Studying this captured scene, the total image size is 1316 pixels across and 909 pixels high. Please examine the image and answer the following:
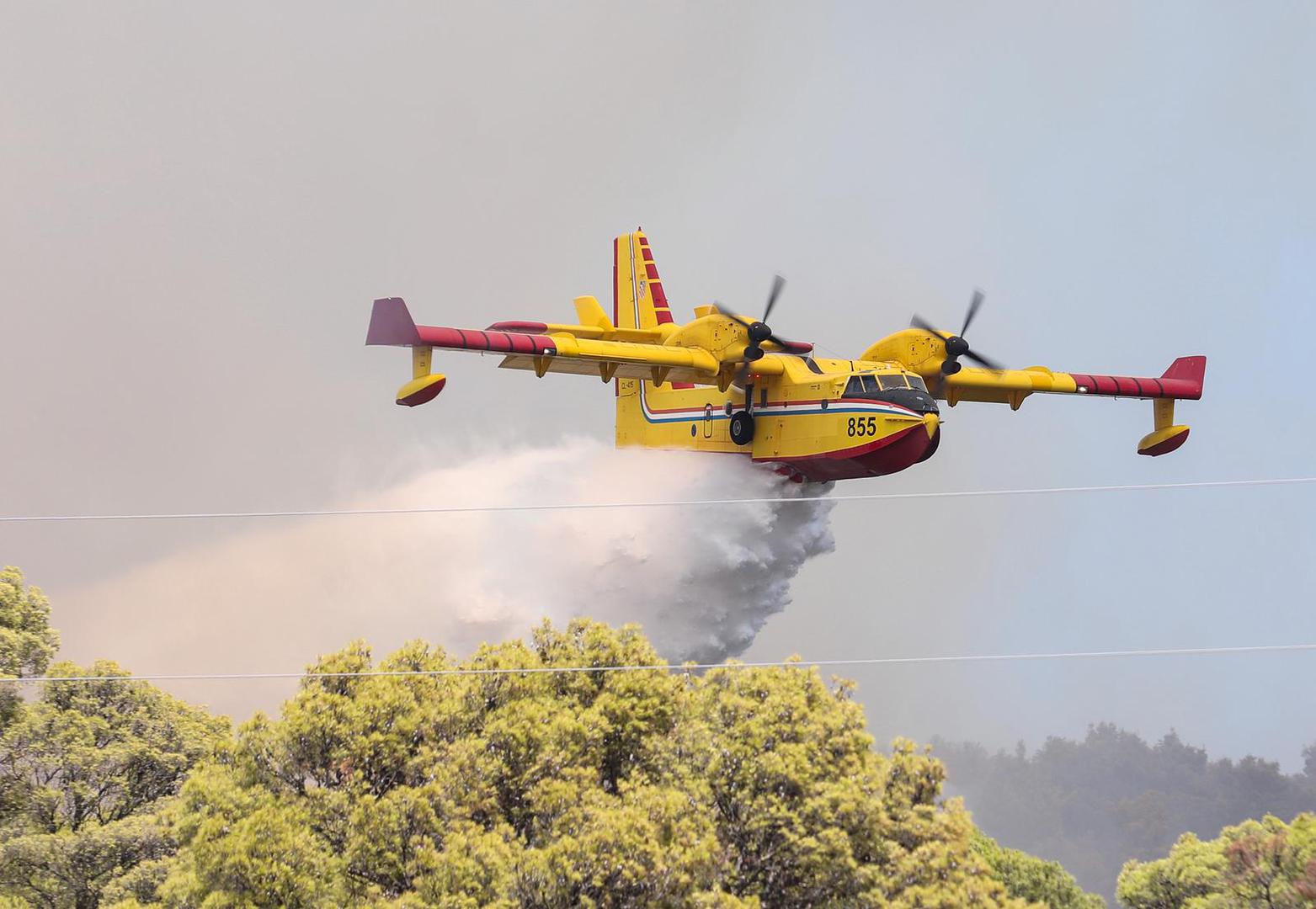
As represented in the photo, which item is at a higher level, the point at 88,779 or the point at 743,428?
the point at 743,428

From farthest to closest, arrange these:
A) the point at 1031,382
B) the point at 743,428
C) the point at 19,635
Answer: the point at 1031,382 < the point at 743,428 < the point at 19,635

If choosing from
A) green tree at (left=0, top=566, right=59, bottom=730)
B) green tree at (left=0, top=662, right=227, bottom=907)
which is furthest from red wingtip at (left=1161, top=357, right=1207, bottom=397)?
green tree at (left=0, top=566, right=59, bottom=730)

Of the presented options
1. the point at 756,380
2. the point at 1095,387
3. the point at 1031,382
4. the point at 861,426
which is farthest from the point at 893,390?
the point at 1095,387

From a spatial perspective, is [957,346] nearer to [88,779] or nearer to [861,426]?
[861,426]

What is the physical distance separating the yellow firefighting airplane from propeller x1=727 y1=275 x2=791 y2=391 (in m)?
0.03

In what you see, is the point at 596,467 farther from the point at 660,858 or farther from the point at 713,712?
the point at 660,858

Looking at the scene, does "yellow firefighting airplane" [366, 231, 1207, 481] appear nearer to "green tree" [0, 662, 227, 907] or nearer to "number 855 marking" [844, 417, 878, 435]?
"number 855 marking" [844, 417, 878, 435]

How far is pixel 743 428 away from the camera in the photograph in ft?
106

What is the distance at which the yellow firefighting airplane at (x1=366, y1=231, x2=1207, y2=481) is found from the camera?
29.1 meters

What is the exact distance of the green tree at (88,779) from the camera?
27766 millimetres

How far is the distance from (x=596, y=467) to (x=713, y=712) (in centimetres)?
1237

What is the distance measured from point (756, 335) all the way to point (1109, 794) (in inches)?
3719

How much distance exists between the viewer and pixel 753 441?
32406mm

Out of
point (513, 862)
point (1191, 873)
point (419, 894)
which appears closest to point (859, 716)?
point (513, 862)
